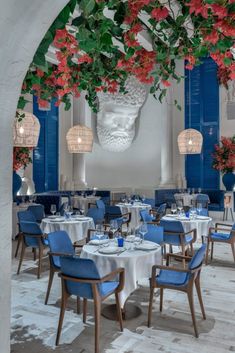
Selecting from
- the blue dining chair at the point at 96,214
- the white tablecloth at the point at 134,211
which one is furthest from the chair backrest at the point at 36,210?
the white tablecloth at the point at 134,211

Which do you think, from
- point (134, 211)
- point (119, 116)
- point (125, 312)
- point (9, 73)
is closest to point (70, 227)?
point (125, 312)

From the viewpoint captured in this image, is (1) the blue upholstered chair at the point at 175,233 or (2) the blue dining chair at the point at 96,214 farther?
(2) the blue dining chair at the point at 96,214

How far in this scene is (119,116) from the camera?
1059 cm

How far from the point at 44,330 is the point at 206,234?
3.07 metres

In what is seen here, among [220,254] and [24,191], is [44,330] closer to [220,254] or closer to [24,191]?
[220,254]

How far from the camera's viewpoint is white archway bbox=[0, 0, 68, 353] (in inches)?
30.6

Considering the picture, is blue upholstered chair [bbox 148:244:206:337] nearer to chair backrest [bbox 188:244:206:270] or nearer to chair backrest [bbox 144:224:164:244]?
chair backrest [bbox 188:244:206:270]

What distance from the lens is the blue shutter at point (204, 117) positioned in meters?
10.7

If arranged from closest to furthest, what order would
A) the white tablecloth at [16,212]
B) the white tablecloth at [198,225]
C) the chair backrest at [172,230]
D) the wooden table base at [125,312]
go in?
the wooden table base at [125,312]
the chair backrest at [172,230]
the white tablecloth at [198,225]
the white tablecloth at [16,212]

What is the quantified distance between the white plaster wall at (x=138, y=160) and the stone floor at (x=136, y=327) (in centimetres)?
711

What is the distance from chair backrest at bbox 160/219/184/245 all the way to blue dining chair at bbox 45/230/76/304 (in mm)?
1570

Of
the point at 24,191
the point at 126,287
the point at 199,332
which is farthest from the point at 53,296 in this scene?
the point at 24,191

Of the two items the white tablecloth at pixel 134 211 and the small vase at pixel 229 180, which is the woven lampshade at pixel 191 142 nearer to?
the small vase at pixel 229 180

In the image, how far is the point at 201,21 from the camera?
149 centimetres
